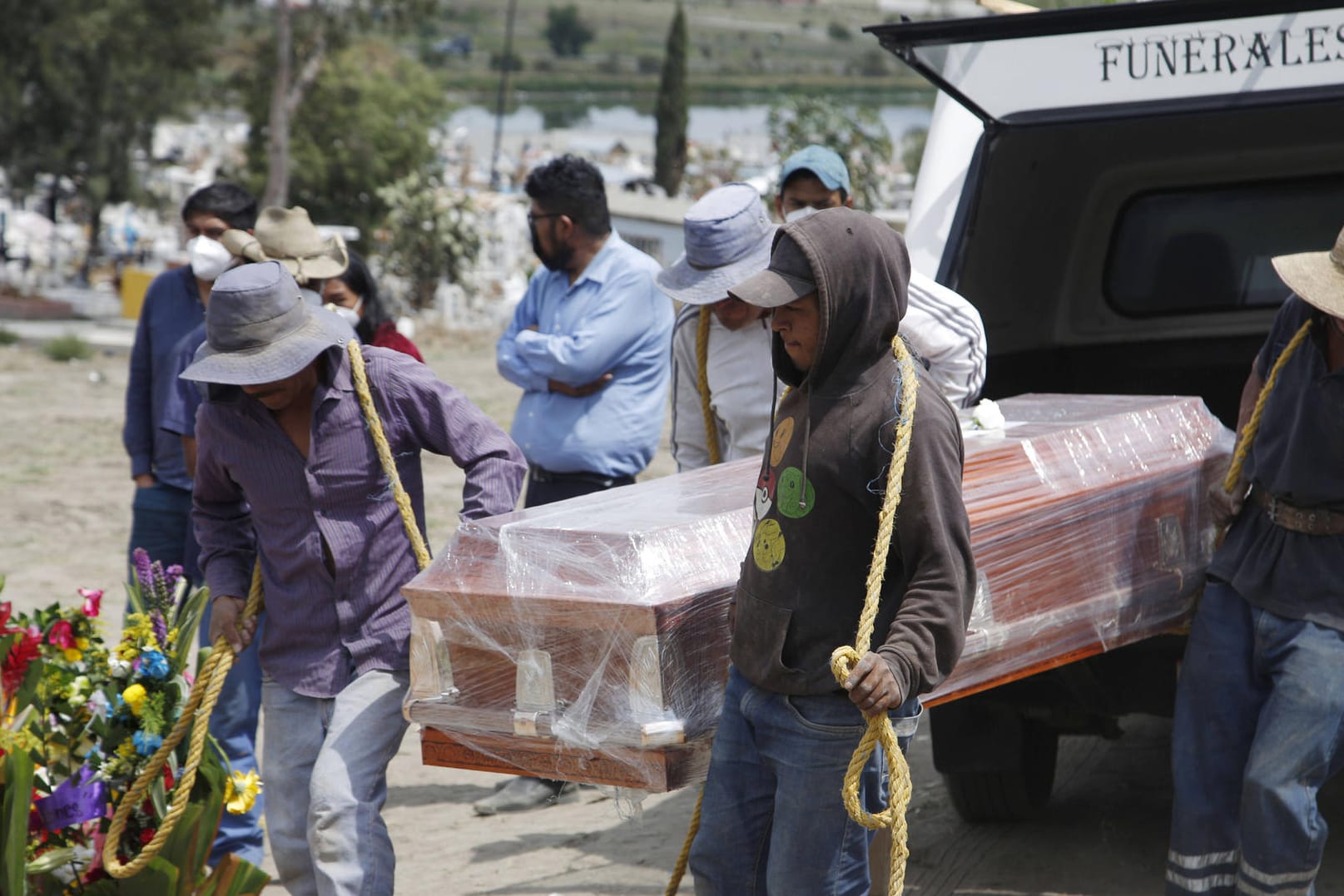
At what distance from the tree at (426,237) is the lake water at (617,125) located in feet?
192

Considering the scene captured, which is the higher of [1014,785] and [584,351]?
[584,351]

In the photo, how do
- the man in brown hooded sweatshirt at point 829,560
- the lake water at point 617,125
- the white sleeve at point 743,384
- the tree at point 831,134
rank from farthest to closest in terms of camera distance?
the lake water at point 617,125, the tree at point 831,134, the white sleeve at point 743,384, the man in brown hooded sweatshirt at point 829,560

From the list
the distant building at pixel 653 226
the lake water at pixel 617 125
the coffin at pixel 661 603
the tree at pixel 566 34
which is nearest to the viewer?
the coffin at pixel 661 603

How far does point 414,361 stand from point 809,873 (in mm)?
1639

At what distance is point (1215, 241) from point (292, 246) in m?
3.31

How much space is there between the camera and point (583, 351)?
5.00 m

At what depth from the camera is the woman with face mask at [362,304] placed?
15.8 feet

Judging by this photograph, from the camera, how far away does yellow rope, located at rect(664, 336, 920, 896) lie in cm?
260

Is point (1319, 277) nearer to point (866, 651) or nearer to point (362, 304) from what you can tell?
point (866, 651)

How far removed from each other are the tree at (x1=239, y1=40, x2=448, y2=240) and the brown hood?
3497cm

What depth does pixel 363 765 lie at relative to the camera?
344cm

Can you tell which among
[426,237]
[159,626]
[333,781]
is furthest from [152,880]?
[426,237]

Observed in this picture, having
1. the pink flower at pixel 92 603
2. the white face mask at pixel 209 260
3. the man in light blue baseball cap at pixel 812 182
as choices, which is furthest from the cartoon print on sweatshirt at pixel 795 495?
the white face mask at pixel 209 260

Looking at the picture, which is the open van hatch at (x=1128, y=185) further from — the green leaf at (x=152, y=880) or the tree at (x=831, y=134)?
the tree at (x=831, y=134)
